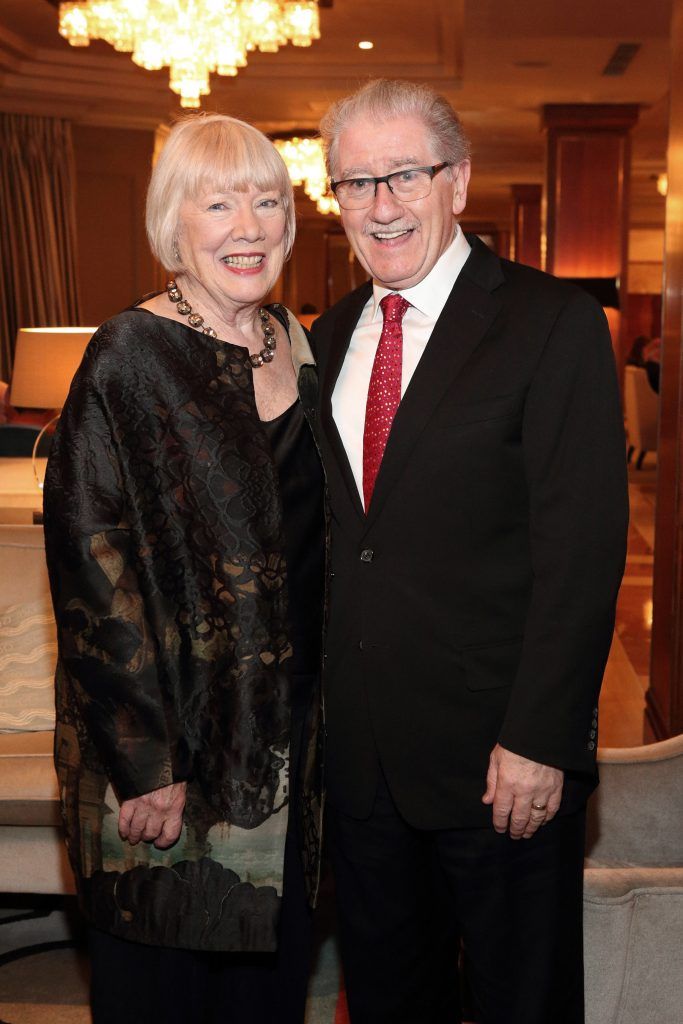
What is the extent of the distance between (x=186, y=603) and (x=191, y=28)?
216 inches

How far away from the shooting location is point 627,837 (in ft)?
9.03

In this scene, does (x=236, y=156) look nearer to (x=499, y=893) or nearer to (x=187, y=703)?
(x=187, y=703)

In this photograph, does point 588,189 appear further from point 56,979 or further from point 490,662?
point 490,662

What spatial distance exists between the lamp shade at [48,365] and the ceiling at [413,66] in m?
4.05

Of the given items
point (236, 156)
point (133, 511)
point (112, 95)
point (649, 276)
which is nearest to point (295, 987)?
point (133, 511)

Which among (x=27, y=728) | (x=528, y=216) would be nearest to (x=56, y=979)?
(x=27, y=728)

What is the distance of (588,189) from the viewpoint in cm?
1168

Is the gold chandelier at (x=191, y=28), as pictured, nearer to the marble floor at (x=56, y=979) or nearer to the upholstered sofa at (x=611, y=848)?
the upholstered sofa at (x=611, y=848)

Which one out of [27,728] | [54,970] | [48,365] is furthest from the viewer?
[48,365]

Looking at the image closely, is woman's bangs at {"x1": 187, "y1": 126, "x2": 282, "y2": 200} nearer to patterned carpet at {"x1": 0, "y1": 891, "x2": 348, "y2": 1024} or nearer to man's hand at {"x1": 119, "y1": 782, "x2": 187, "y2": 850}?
man's hand at {"x1": 119, "y1": 782, "x2": 187, "y2": 850}

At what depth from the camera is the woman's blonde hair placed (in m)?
1.81

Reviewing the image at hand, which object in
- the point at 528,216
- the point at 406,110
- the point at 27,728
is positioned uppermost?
the point at 528,216

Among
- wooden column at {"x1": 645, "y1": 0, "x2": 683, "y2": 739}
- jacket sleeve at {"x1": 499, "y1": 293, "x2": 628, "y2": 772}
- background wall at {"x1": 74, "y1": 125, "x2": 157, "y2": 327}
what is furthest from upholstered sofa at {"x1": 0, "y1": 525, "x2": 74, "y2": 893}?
background wall at {"x1": 74, "y1": 125, "x2": 157, "y2": 327}

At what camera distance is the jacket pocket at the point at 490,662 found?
6.08 feet
